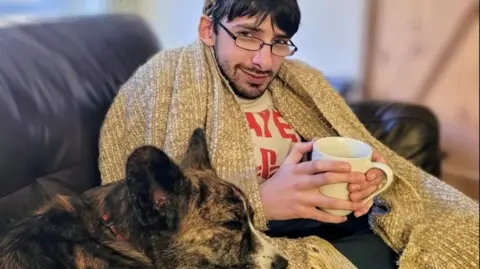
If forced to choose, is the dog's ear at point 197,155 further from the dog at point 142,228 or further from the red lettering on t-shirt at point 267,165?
the red lettering on t-shirt at point 267,165

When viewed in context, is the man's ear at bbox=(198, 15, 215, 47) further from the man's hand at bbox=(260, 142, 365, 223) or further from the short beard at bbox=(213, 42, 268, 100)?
the man's hand at bbox=(260, 142, 365, 223)

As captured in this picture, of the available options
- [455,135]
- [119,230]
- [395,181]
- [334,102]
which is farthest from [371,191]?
[455,135]

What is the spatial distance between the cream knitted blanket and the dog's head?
13 centimetres

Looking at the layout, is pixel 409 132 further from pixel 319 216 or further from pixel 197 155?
pixel 197 155

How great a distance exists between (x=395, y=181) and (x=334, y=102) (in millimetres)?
262

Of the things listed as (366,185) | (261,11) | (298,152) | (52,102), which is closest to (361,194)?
(366,185)

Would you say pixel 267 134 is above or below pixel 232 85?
below

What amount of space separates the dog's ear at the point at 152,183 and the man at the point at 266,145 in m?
0.30

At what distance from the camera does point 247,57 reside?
123 centimetres

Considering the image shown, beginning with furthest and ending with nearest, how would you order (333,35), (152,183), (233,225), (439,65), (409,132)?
(333,35) < (439,65) < (409,132) < (233,225) < (152,183)

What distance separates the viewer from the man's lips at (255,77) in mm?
1264

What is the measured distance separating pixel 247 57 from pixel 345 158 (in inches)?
11.7

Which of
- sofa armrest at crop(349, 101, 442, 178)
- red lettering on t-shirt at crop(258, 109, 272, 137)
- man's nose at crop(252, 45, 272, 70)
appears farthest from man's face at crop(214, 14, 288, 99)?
sofa armrest at crop(349, 101, 442, 178)

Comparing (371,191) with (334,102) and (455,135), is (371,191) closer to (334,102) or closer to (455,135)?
(334,102)
